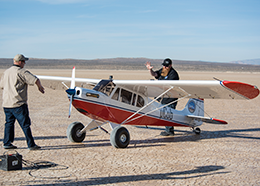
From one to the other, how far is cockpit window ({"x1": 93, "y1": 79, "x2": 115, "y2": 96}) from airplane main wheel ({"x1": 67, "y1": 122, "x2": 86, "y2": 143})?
133 centimetres

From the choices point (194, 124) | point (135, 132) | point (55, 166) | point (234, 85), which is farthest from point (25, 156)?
point (194, 124)

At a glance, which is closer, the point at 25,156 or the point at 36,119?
the point at 25,156

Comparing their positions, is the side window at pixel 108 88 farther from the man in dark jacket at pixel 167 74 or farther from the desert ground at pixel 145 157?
the man in dark jacket at pixel 167 74

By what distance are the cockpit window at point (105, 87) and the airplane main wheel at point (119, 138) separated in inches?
43.0

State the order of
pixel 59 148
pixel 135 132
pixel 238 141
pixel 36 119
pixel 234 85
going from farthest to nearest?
1. pixel 36 119
2. pixel 135 132
3. pixel 238 141
4. pixel 59 148
5. pixel 234 85

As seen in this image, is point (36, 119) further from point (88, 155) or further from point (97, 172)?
point (97, 172)

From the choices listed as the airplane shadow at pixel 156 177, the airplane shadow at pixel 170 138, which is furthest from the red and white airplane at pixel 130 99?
the airplane shadow at pixel 156 177

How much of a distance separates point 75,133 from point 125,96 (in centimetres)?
184

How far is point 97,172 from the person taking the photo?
20.0 feet

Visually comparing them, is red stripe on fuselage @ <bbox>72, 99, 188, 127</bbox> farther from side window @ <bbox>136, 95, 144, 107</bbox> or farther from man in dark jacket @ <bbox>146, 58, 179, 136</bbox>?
man in dark jacket @ <bbox>146, 58, 179, 136</bbox>

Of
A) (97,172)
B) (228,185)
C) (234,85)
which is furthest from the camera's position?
(234,85)

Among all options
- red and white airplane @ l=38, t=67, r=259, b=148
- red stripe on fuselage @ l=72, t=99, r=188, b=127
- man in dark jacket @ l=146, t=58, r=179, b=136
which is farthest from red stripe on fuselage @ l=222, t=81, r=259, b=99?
red stripe on fuselage @ l=72, t=99, r=188, b=127

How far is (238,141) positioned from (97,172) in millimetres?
5195

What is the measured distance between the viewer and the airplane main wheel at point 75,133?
861 cm
